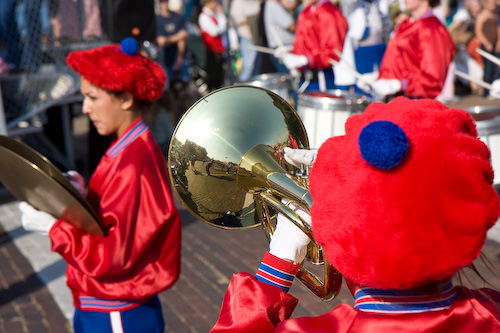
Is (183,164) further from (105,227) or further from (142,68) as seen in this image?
(142,68)

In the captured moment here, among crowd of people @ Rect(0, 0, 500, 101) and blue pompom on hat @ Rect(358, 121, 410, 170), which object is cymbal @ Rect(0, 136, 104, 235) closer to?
blue pompom on hat @ Rect(358, 121, 410, 170)

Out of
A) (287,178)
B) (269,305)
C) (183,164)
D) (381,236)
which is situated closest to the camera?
(381,236)

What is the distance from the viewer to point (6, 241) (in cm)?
468

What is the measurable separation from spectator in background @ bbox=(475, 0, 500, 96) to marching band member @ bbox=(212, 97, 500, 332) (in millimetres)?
9307

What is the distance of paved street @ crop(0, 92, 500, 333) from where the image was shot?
3.35 metres

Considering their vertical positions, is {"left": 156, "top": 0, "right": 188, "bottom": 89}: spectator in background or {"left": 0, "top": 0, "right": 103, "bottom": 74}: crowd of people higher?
{"left": 0, "top": 0, "right": 103, "bottom": 74}: crowd of people

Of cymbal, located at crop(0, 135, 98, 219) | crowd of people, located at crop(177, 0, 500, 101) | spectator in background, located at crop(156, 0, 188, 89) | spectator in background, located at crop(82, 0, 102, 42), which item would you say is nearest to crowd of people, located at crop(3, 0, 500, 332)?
cymbal, located at crop(0, 135, 98, 219)

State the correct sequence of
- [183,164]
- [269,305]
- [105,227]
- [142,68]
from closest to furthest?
[269,305], [183,164], [105,227], [142,68]

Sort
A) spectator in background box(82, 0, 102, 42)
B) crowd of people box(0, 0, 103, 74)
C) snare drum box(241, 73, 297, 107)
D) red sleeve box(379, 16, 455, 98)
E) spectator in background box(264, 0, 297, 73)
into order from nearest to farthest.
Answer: red sleeve box(379, 16, 455, 98) → crowd of people box(0, 0, 103, 74) → spectator in background box(82, 0, 102, 42) → snare drum box(241, 73, 297, 107) → spectator in background box(264, 0, 297, 73)

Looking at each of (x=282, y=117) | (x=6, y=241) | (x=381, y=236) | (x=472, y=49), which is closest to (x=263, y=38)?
(x=472, y=49)

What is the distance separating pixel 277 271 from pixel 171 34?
28.5ft

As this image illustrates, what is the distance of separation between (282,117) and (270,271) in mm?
455

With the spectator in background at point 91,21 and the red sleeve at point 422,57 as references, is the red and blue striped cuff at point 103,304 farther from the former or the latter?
the spectator in background at point 91,21

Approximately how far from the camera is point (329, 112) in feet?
15.3
